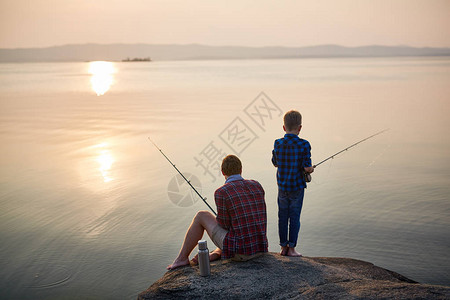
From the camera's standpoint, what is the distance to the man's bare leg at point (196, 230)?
363cm

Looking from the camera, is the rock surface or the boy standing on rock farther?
the boy standing on rock

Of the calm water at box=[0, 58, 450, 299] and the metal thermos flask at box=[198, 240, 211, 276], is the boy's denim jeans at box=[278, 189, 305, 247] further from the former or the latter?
the metal thermos flask at box=[198, 240, 211, 276]

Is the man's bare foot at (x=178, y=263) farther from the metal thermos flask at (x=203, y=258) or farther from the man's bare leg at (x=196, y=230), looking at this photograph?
the metal thermos flask at (x=203, y=258)

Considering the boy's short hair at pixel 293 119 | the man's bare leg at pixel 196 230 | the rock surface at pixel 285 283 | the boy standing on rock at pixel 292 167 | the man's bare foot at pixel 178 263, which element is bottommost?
the rock surface at pixel 285 283

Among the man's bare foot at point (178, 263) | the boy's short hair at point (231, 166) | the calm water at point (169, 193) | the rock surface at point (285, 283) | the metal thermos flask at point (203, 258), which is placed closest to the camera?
the rock surface at point (285, 283)

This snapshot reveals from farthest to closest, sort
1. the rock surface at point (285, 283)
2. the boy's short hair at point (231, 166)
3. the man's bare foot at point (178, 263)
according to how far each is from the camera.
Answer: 1. the man's bare foot at point (178, 263)
2. the boy's short hair at point (231, 166)
3. the rock surface at point (285, 283)

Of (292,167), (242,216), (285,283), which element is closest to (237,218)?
(242,216)

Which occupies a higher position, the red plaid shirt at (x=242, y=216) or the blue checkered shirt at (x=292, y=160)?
the blue checkered shirt at (x=292, y=160)

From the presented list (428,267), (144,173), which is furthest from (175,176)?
(428,267)

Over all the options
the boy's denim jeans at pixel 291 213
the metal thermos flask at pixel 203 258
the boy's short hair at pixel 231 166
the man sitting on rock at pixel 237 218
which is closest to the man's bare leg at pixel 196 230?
the man sitting on rock at pixel 237 218

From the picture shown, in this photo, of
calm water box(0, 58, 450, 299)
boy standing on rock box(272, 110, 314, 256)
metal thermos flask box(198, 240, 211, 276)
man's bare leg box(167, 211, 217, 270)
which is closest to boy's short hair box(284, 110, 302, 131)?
boy standing on rock box(272, 110, 314, 256)

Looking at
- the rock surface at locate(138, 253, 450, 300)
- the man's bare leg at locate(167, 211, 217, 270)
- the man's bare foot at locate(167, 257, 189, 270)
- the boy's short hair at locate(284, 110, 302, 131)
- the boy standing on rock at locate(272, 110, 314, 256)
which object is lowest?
the rock surface at locate(138, 253, 450, 300)

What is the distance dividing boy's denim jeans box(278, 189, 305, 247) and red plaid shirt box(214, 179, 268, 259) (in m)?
0.37

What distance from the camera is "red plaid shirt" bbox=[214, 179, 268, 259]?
11.3ft
